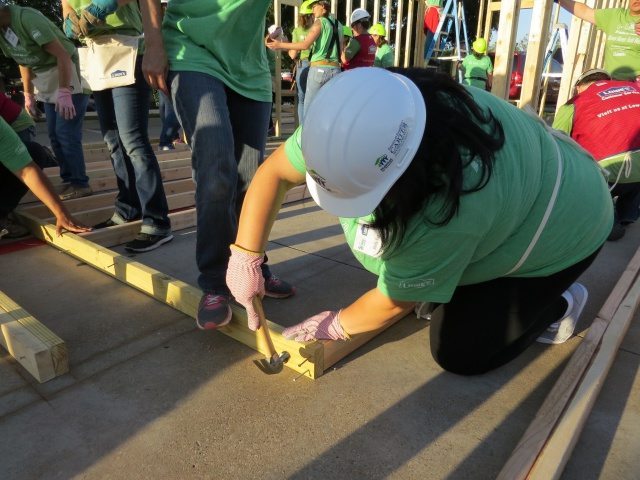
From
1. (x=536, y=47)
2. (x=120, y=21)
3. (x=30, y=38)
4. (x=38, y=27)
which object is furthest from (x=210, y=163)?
(x=536, y=47)

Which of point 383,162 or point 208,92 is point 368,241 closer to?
point 383,162

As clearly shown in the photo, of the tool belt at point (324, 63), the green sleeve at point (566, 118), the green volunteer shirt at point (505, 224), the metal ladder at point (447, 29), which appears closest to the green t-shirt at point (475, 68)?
the metal ladder at point (447, 29)

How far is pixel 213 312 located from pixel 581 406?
143cm

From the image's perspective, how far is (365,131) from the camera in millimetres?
1116

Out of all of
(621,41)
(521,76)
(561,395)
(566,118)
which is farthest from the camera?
(521,76)

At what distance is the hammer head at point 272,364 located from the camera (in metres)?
1.81

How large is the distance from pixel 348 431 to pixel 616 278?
220cm

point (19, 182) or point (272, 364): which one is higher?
point (19, 182)

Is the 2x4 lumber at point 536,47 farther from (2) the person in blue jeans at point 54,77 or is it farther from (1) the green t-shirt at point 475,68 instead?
(1) the green t-shirt at point 475,68

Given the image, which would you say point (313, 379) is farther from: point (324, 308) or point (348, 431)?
point (324, 308)

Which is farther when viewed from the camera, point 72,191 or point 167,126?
point 167,126

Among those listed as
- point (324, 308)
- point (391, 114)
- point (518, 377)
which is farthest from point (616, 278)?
point (391, 114)

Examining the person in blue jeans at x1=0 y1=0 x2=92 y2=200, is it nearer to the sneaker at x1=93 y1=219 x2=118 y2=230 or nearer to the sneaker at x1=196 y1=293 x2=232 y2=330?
the sneaker at x1=93 y1=219 x2=118 y2=230

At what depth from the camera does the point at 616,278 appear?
292 centimetres
